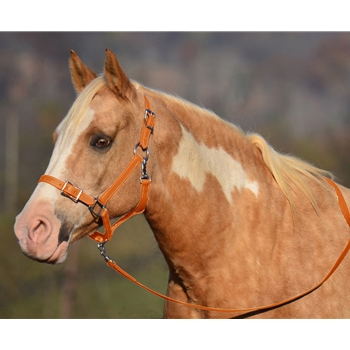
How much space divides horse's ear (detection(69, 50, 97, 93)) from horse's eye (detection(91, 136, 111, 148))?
1.88ft

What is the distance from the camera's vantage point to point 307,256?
2.55m

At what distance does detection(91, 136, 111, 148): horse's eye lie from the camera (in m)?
2.24

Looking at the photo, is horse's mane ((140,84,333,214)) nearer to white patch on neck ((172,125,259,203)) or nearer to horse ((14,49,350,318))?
horse ((14,49,350,318))

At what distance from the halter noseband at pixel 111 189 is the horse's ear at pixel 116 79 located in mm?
172

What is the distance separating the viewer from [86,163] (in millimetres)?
2219

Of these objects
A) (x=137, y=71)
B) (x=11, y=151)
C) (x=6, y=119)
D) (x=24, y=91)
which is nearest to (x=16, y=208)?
(x=11, y=151)

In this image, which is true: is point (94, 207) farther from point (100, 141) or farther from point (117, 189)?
point (100, 141)

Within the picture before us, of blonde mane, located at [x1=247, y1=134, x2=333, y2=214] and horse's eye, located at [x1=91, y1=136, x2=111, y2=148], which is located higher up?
horse's eye, located at [x1=91, y1=136, x2=111, y2=148]

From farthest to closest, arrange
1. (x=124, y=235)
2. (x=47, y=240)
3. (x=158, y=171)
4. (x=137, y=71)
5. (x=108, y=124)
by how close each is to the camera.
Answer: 1. (x=137, y=71)
2. (x=124, y=235)
3. (x=158, y=171)
4. (x=108, y=124)
5. (x=47, y=240)

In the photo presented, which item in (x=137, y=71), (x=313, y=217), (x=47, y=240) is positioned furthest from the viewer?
(x=137, y=71)

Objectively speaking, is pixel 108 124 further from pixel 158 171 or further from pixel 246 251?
pixel 246 251

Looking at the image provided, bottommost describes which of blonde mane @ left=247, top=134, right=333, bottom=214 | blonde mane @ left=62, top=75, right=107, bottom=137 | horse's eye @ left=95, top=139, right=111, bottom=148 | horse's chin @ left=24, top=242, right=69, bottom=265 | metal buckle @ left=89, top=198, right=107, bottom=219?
horse's chin @ left=24, top=242, right=69, bottom=265

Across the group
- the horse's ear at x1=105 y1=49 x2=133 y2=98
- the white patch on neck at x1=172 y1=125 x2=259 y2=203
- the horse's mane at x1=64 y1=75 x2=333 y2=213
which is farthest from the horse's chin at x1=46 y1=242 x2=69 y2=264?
the horse's mane at x1=64 y1=75 x2=333 y2=213

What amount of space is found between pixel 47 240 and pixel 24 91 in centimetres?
634
